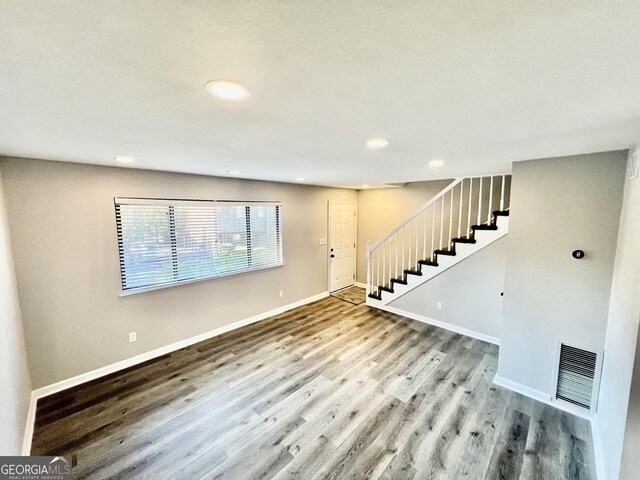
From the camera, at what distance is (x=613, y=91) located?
39.8 inches

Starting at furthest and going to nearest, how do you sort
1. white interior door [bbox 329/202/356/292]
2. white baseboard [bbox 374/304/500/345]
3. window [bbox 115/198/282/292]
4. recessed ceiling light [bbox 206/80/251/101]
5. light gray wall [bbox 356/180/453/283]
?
white interior door [bbox 329/202/356/292]
light gray wall [bbox 356/180/453/283]
white baseboard [bbox 374/304/500/345]
window [bbox 115/198/282/292]
recessed ceiling light [bbox 206/80/251/101]

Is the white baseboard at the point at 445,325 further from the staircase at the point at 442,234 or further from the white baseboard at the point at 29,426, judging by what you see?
the white baseboard at the point at 29,426

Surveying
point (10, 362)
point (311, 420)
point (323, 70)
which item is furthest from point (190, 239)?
point (323, 70)

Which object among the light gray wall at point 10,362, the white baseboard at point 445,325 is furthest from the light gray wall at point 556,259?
the light gray wall at point 10,362

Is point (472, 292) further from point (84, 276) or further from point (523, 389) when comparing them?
point (84, 276)

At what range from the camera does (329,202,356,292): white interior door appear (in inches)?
217

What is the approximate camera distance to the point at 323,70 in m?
0.87

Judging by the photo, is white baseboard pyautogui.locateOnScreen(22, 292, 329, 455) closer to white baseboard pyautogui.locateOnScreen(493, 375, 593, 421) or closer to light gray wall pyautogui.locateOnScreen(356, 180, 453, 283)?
light gray wall pyautogui.locateOnScreen(356, 180, 453, 283)

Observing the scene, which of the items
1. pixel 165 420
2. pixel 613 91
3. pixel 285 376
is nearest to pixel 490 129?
pixel 613 91

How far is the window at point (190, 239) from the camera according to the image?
298cm

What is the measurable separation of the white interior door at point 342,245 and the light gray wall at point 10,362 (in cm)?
436

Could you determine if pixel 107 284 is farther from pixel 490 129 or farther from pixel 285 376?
pixel 490 129

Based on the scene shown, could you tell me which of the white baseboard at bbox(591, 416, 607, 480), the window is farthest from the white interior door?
the white baseboard at bbox(591, 416, 607, 480)

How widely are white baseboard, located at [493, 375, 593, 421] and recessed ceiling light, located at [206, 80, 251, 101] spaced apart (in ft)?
11.7
